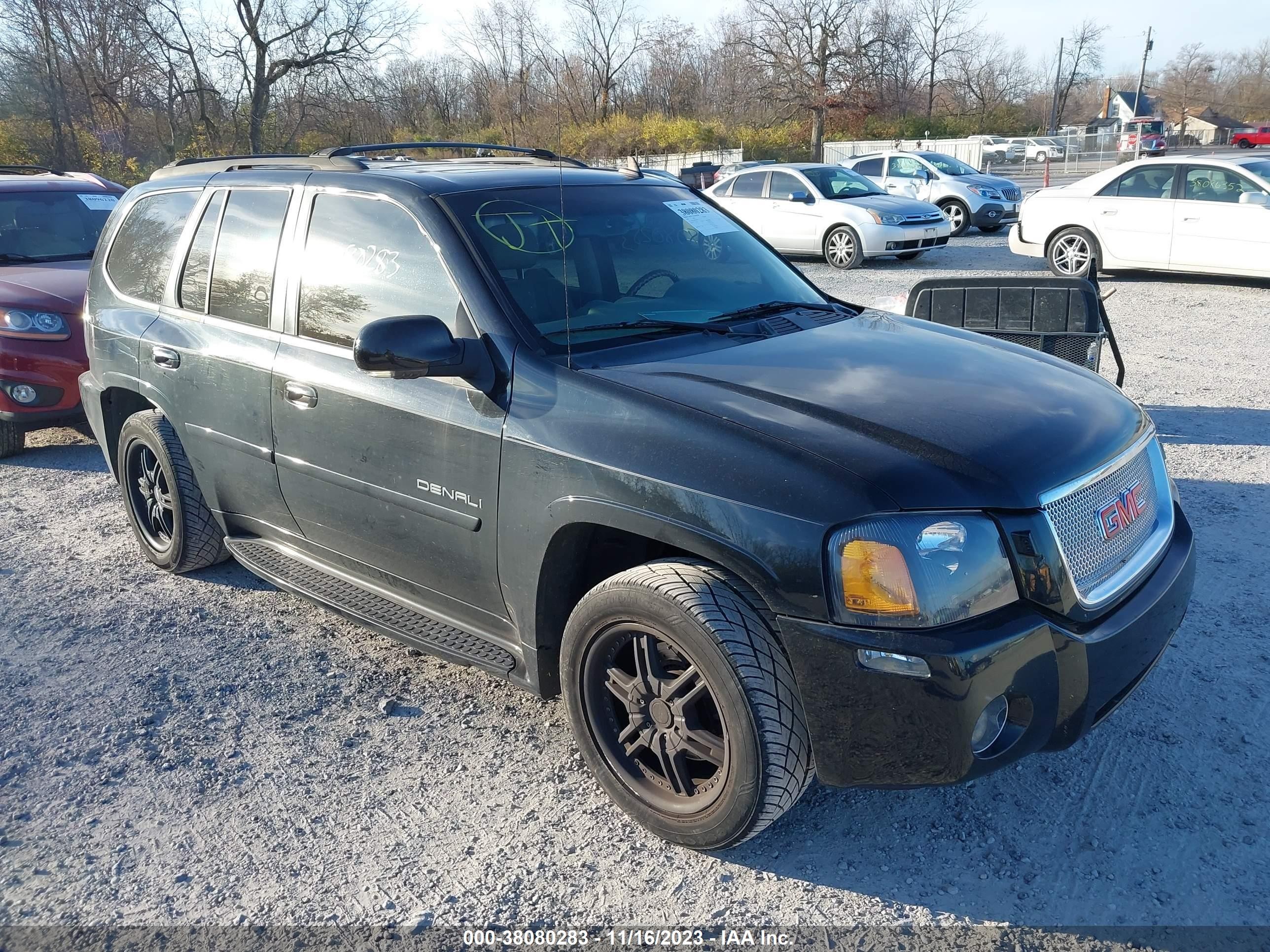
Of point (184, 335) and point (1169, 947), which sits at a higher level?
point (184, 335)

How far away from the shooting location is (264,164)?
4422 mm

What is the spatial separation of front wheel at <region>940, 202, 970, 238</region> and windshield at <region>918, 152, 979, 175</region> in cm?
70

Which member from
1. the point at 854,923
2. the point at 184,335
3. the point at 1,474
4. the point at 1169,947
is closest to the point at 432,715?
the point at 854,923

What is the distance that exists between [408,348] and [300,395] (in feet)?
3.12

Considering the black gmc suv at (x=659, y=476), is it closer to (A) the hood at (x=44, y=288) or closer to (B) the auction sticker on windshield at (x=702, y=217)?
(B) the auction sticker on windshield at (x=702, y=217)

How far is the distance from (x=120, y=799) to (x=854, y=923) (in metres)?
2.26

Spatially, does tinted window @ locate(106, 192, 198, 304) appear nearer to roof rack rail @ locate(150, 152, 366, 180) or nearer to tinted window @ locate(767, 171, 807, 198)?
roof rack rail @ locate(150, 152, 366, 180)

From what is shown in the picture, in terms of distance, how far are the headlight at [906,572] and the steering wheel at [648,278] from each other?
59.9 inches

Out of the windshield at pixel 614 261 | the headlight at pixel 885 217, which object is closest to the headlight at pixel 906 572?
the windshield at pixel 614 261

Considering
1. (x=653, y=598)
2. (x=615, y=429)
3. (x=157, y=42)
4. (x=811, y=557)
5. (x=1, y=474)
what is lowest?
(x=1, y=474)

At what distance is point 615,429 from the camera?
286 cm

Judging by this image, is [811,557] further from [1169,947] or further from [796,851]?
[1169,947]

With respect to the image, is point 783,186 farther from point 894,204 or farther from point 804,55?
point 804,55

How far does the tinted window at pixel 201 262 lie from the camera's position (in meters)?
4.36
